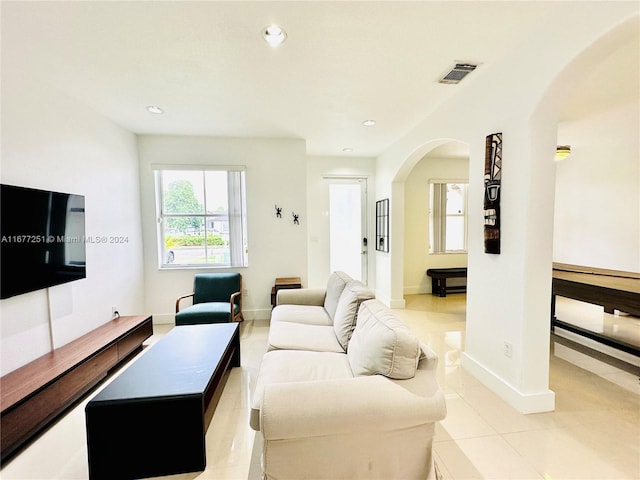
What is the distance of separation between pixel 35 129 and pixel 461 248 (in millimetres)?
6564

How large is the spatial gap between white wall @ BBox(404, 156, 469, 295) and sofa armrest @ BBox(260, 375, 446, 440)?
4.55 metres

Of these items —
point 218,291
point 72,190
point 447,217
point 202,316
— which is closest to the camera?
point 72,190

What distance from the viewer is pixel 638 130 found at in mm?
3887

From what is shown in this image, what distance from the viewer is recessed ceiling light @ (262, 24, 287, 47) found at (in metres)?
1.85

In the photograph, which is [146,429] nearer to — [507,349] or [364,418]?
[364,418]

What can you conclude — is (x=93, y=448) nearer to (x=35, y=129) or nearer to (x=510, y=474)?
(x=510, y=474)

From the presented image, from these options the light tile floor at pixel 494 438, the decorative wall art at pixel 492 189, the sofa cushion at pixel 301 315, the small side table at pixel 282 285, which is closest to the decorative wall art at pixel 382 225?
the small side table at pixel 282 285

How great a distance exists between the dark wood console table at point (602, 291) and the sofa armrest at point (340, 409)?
2.47 metres

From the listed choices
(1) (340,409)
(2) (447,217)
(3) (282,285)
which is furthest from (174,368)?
(2) (447,217)

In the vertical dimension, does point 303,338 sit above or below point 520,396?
above

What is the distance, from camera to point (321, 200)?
5500mm

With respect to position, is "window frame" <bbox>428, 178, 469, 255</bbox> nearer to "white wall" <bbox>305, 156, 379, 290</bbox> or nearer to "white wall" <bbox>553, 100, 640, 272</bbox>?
"white wall" <bbox>305, 156, 379, 290</bbox>

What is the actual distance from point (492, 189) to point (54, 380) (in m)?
3.62

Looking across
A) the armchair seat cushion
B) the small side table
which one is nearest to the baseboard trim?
the small side table
